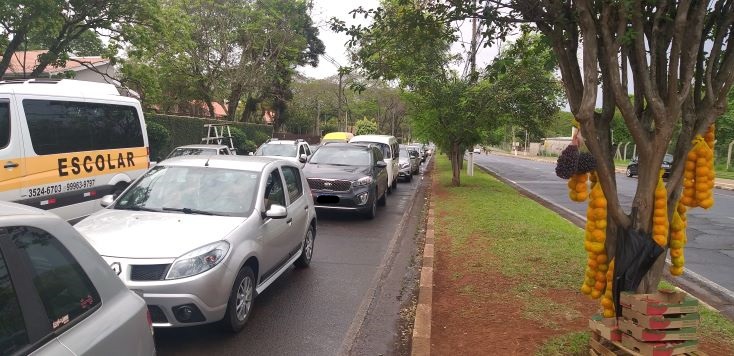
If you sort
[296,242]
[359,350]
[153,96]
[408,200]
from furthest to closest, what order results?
[153,96] < [408,200] < [296,242] < [359,350]

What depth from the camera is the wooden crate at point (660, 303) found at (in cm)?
345

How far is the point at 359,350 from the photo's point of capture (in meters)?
4.69

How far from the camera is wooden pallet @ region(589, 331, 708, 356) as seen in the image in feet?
11.8

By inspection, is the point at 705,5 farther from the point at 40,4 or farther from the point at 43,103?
the point at 40,4

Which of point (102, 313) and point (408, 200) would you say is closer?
point (102, 313)

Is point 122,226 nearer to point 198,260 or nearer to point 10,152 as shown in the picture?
point 198,260

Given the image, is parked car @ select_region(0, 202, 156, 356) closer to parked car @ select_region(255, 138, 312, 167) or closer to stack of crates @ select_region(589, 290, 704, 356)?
stack of crates @ select_region(589, 290, 704, 356)

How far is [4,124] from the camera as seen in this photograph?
6.92 meters

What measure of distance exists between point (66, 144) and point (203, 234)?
4.42 metres

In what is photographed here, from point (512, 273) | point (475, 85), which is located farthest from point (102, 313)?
point (475, 85)

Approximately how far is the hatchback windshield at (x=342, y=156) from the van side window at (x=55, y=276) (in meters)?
10.4

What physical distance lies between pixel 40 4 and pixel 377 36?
466 inches

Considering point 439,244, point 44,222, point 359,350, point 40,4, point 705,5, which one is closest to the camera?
point 44,222

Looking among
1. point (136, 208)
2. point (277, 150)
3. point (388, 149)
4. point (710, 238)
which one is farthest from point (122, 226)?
point (388, 149)
